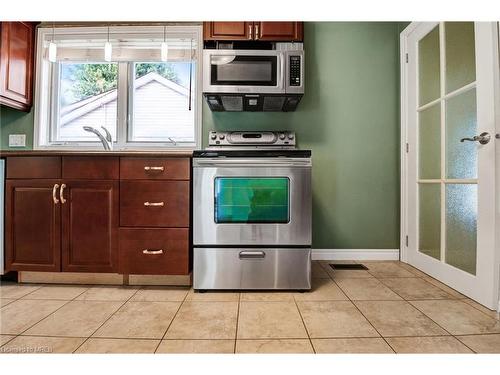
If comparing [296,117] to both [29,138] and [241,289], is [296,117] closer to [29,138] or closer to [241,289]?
[241,289]

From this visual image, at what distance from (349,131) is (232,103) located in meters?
1.04

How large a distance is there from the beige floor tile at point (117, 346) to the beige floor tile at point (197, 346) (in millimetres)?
46

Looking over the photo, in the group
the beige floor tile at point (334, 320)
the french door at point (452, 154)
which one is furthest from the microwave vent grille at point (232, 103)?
the beige floor tile at point (334, 320)

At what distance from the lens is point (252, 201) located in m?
1.58

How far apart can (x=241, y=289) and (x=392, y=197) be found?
1550 millimetres

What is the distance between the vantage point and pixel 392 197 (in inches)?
88.3

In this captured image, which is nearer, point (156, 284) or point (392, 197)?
point (156, 284)

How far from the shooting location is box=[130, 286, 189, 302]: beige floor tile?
1.47 metres

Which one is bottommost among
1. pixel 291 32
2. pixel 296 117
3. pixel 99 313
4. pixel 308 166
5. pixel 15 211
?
pixel 99 313

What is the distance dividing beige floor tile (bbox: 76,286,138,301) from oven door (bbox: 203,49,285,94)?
143cm

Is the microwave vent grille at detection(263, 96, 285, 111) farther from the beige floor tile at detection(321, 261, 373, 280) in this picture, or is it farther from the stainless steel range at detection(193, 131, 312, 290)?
the beige floor tile at detection(321, 261, 373, 280)

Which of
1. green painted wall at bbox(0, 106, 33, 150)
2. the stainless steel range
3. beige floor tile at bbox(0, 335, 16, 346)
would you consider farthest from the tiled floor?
green painted wall at bbox(0, 106, 33, 150)

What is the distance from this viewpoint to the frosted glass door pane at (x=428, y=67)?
71.2 inches
